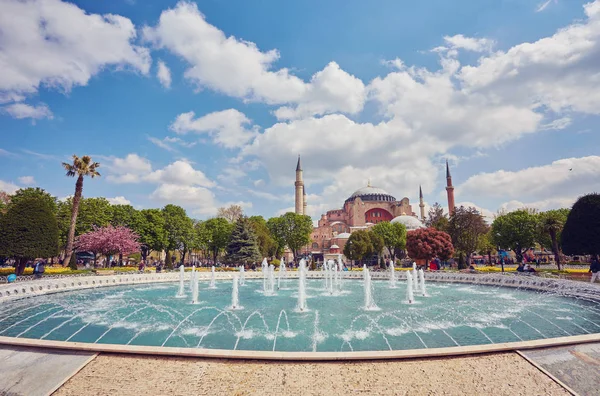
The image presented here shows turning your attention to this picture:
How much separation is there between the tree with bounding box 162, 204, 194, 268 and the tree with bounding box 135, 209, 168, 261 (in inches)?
31.4

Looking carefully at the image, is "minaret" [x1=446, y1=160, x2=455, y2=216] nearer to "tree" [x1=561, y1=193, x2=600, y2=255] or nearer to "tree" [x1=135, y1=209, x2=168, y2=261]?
"tree" [x1=561, y1=193, x2=600, y2=255]

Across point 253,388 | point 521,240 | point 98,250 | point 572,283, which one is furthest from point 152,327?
point 521,240

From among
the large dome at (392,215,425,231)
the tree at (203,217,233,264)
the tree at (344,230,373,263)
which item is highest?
the large dome at (392,215,425,231)

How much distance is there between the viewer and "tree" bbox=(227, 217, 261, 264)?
111 feet

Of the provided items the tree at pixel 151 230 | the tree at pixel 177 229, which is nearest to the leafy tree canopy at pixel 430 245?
the tree at pixel 177 229

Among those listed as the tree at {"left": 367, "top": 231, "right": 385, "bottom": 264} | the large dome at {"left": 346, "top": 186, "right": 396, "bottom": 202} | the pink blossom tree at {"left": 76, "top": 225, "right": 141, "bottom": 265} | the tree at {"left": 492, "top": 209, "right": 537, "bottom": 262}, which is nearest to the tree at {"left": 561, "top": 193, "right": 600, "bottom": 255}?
the tree at {"left": 492, "top": 209, "right": 537, "bottom": 262}

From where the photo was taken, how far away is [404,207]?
72.3m

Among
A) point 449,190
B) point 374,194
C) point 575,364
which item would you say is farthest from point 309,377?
point 374,194

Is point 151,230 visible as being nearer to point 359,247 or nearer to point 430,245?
point 359,247

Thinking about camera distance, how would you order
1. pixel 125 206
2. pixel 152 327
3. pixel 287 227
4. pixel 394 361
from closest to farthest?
1. pixel 394 361
2. pixel 152 327
3. pixel 125 206
4. pixel 287 227

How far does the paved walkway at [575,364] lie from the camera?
450cm

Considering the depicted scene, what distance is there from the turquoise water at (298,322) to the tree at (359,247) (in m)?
24.7

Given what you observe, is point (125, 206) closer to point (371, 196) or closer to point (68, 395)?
point (68, 395)

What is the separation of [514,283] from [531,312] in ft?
28.3
